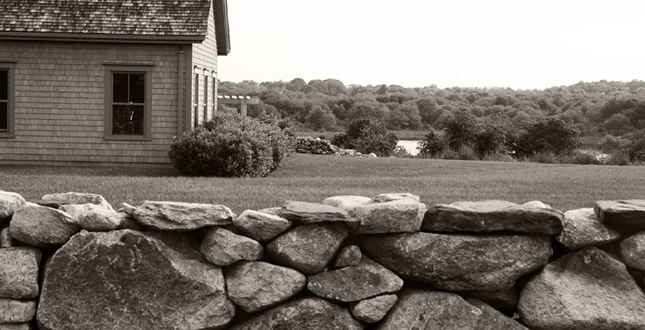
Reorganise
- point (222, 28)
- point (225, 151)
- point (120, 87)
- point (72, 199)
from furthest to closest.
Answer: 1. point (222, 28)
2. point (120, 87)
3. point (225, 151)
4. point (72, 199)

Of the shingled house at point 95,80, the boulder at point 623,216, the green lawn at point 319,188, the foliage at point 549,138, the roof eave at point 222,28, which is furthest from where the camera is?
the foliage at point 549,138

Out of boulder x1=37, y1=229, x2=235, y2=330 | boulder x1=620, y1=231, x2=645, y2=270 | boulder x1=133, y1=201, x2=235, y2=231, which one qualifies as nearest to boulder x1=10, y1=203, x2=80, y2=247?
boulder x1=37, y1=229, x2=235, y2=330

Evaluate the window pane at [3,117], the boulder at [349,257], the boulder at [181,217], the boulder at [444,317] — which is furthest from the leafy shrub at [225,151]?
the boulder at [444,317]

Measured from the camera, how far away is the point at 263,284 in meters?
5.89

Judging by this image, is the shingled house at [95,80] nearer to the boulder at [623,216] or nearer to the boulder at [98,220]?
the boulder at [98,220]

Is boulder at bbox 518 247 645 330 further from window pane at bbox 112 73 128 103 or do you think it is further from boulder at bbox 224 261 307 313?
window pane at bbox 112 73 128 103

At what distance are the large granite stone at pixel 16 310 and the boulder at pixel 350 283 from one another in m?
2.10

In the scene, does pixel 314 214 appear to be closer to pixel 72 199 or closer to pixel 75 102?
pixel 72 199

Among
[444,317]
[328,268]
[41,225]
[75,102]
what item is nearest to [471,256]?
[444,317]

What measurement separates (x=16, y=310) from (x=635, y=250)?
4.58 m

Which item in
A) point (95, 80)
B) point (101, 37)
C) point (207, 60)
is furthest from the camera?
point (207, 60)

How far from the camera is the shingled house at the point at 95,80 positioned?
1934 centimetres

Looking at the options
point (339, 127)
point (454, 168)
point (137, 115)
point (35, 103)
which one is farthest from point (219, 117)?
point (339, 127)

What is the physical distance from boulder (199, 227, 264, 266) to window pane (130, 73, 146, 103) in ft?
47.6
